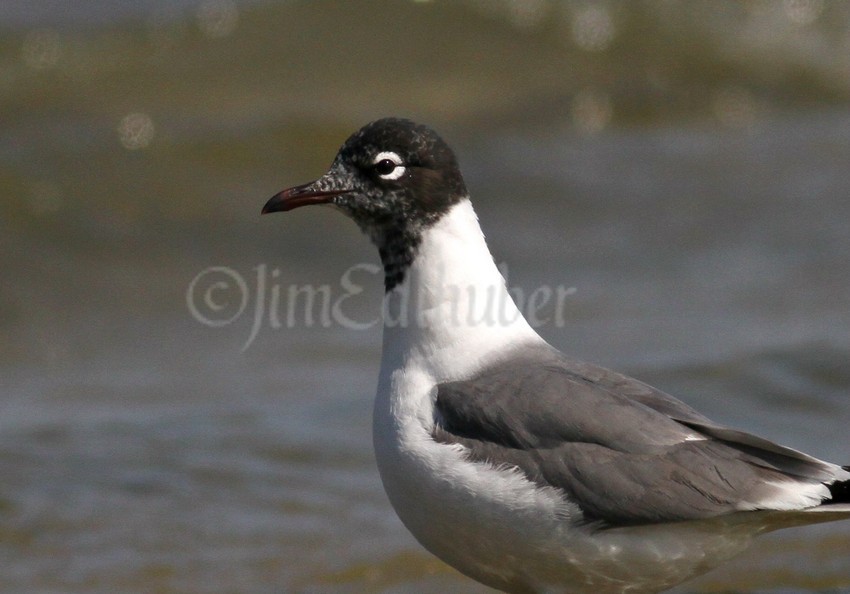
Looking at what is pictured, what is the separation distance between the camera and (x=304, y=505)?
7363mm

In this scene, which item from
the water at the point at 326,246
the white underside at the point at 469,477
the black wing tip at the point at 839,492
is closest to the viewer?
the black wing tip at the point at 839,492

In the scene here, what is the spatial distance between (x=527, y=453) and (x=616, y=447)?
0.31 metres

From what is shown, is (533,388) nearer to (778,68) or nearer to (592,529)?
(592,529)

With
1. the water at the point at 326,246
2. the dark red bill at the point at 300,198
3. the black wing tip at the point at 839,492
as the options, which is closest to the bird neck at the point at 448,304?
the dark red bill at the point at 300,198

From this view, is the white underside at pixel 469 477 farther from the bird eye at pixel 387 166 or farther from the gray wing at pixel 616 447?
the bird eye at pixel 387 166

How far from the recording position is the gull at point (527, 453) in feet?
15.1

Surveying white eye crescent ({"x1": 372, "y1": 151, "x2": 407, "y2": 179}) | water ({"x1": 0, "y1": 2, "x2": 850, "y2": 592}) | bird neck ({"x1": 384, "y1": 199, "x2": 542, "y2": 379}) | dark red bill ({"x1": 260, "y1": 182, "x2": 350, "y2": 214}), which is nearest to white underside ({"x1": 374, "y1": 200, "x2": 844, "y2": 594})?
bird neck ({"x1": 384, "y1": 199, "x2": 542, "y2": 379})

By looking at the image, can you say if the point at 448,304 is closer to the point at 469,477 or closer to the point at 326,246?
the point at 469,477

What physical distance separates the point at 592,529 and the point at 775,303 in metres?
6.01

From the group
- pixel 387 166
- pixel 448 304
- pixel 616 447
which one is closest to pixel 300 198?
pixel 387 166

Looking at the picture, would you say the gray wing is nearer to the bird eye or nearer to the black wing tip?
the black wing tip

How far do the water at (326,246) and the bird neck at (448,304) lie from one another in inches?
66.0

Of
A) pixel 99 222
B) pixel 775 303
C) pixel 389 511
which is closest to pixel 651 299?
pixel 775 303

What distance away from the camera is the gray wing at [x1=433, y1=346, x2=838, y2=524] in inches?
180
